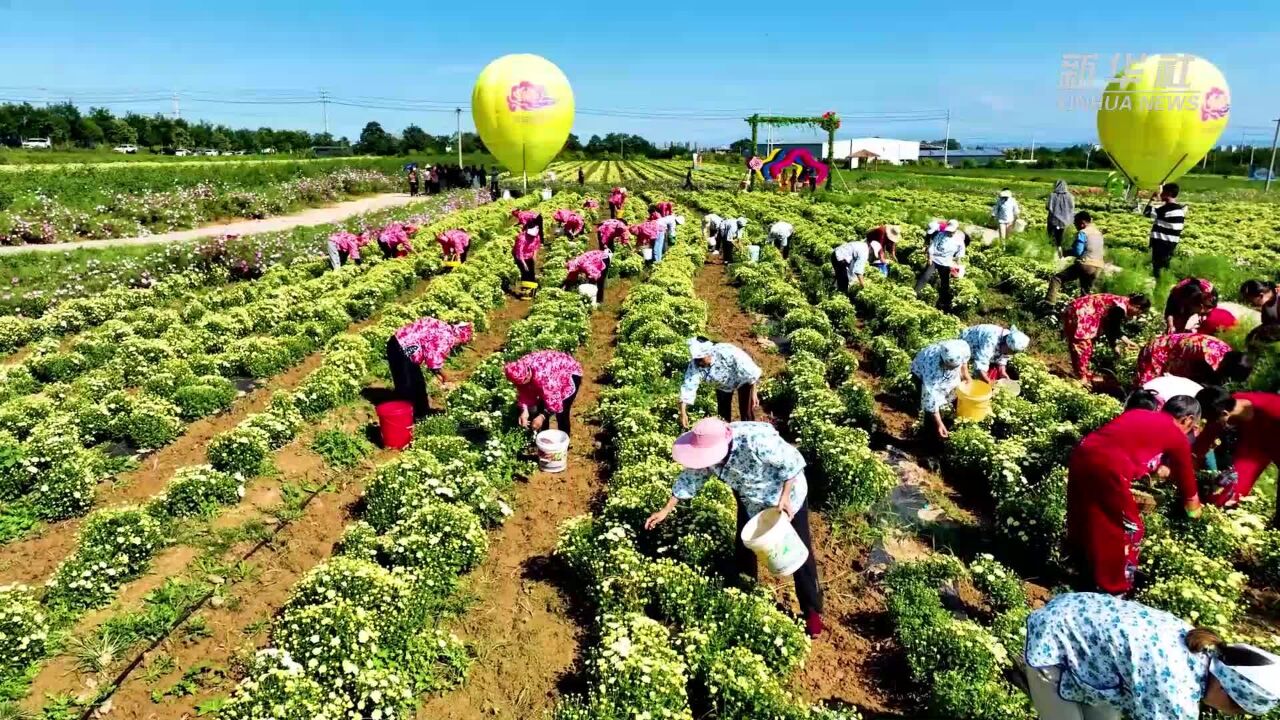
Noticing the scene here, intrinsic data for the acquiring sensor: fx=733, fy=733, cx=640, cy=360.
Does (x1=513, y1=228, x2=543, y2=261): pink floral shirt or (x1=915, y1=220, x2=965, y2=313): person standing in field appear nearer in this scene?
(x1=915, y1=220, x2=965, y2=313): person standing in field

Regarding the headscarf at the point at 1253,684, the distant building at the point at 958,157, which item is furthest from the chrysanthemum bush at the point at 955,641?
the distant building at the point at 958,157

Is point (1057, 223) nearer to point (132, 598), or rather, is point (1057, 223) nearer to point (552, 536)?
point (552, 536)

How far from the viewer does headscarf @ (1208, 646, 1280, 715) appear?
2893 mm

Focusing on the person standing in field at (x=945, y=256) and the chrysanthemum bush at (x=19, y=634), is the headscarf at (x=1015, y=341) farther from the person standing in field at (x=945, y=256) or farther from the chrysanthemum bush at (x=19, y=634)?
the chrysanthemum bush at (x=19, y=634)

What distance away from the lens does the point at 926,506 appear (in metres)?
7.48

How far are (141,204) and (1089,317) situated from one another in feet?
99.4

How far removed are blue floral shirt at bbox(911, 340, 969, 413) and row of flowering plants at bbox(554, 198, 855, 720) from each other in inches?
108

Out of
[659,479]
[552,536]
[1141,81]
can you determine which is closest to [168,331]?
[552,536]

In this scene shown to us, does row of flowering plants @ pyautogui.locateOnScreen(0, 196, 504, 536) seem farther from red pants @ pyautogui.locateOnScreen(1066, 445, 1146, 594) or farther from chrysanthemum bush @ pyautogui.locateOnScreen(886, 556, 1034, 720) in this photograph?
red pants @ pyautogui.locateOnScreen(1066, 445, 1146, 594)

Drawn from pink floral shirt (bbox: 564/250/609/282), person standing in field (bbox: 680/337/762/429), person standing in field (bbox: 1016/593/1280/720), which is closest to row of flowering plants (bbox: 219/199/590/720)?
person standing in field (bbox: 680/337/762/429)

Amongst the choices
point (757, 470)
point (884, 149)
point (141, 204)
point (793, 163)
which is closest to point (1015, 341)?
point (757, 470)

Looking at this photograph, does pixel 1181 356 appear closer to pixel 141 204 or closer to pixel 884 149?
pixel 141 204

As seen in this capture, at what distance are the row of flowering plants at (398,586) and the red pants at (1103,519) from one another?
15.3ft

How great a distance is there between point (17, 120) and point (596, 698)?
327 ft
